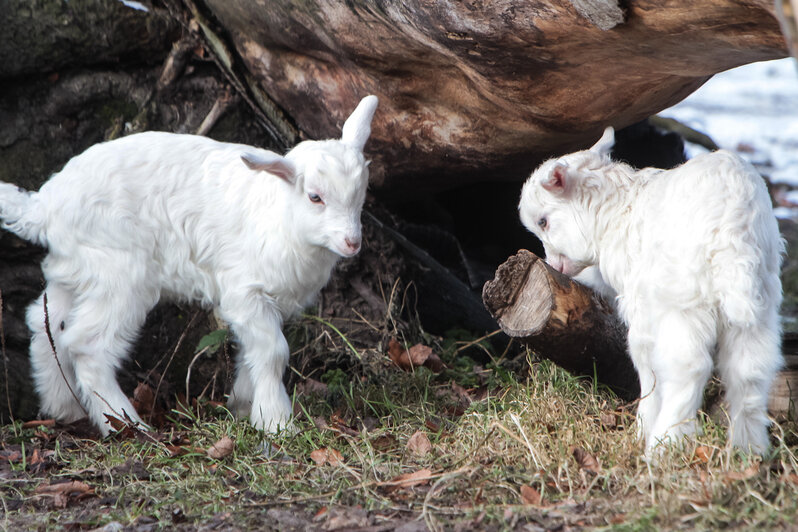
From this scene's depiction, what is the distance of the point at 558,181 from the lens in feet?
13.7

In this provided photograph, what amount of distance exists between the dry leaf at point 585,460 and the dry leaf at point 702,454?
38 centimetres

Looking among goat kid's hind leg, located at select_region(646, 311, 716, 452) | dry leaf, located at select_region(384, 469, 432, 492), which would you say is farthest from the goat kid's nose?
goat kid's hind leg, located at select_region(646, 311, 716, 452)

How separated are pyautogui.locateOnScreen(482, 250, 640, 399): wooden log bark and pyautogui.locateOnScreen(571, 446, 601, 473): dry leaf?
1.77ft

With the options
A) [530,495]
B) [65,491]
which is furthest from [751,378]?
[65,491]

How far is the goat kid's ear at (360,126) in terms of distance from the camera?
4625mm

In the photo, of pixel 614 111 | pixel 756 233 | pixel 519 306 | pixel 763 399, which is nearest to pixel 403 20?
pixel 614 111

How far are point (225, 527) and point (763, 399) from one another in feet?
7.12

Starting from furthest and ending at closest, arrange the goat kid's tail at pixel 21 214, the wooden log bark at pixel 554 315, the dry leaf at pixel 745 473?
the goat kid's tail at pixel 21 214
the wooden log bark at pixel 554 315
the dry leaf at pixel 745 473

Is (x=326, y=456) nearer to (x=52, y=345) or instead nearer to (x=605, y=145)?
(x=52, y=345)

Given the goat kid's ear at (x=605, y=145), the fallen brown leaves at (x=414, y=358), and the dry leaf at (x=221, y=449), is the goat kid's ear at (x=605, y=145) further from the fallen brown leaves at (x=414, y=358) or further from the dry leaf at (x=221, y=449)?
the dry leaf at (x=221, y=449)

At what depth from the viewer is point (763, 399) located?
11.4 ft

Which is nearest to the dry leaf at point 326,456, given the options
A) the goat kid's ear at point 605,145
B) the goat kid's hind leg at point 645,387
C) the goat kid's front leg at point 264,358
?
the goat kid's front leg at point 264,358

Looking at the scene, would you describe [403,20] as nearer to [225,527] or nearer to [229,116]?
[229,116]

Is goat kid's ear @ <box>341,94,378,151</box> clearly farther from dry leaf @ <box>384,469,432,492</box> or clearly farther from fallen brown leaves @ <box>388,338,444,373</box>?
dry leaf @ <box>384,469,432,492</box>
